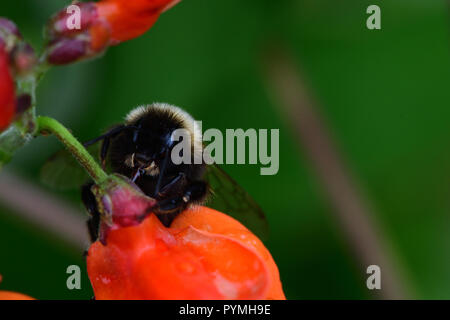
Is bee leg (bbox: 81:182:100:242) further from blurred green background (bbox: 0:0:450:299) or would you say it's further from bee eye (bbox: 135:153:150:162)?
blurred green background (bbox: 0:0:450:299)

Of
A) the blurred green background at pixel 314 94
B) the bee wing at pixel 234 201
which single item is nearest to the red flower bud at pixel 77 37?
the bee wing at pixel 234 201

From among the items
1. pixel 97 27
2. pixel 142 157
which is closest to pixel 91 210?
pixel 142 157

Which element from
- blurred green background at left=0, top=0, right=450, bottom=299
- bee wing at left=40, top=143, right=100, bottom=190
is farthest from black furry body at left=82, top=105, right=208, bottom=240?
blurred green background at left=0, top=0, right=450, bottom=299

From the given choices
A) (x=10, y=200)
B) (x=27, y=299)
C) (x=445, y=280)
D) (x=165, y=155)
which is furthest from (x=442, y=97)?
(x=27, y=299)

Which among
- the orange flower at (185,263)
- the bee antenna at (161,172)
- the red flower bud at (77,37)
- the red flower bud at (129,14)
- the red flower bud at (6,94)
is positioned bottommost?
the orange flower at (185,263)

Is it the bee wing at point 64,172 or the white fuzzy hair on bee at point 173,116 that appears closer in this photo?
the white fuzzy hair on bee at point 173,116

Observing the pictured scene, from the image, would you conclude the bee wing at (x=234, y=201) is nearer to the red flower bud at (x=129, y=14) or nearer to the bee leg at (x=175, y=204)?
the bee leg at (x=175, y=204)

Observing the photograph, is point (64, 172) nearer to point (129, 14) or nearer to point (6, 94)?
point (129, 14)
